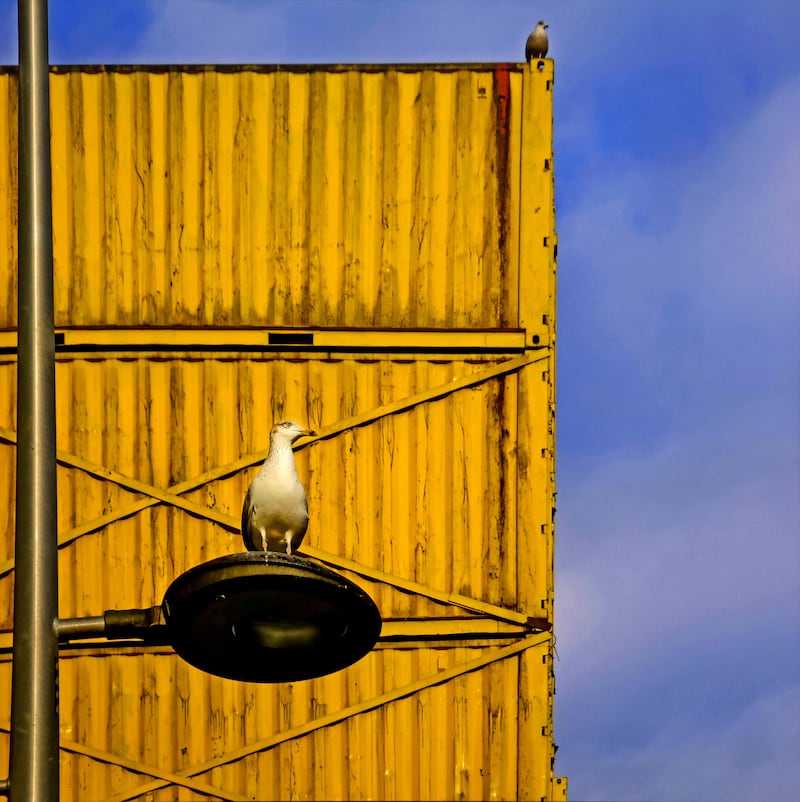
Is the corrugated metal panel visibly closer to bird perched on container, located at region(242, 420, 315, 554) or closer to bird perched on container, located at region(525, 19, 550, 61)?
bird perched on container, located at region(525, 19, 550, 61)

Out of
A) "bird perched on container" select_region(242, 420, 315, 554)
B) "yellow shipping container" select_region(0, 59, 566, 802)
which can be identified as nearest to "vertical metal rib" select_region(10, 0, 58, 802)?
"bird perched on container" select_region(242, 420, 315, 554)

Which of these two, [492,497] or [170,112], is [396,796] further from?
[170,112]

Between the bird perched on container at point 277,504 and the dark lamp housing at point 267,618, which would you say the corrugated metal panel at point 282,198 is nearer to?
the bird perched on container at point 277,504

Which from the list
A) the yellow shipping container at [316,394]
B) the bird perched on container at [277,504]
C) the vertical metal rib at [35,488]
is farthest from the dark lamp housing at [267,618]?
the yellow shipping container at [316,394]

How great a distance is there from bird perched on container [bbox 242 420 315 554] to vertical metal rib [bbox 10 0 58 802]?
11.1 ft

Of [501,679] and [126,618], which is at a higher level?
[501,679]

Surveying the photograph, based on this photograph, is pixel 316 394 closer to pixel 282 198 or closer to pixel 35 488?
pixel 282 198

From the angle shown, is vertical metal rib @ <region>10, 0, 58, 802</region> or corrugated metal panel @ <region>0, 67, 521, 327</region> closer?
vertical metal rib @ <region>10, 0, 58, 802</region>

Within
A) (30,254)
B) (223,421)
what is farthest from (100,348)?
(30,254)

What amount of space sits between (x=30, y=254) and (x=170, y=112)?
7766 mm

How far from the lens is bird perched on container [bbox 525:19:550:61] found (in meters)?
12.7

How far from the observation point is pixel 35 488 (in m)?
4.99

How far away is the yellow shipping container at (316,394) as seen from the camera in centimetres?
1207

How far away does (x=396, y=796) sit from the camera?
12031mm
